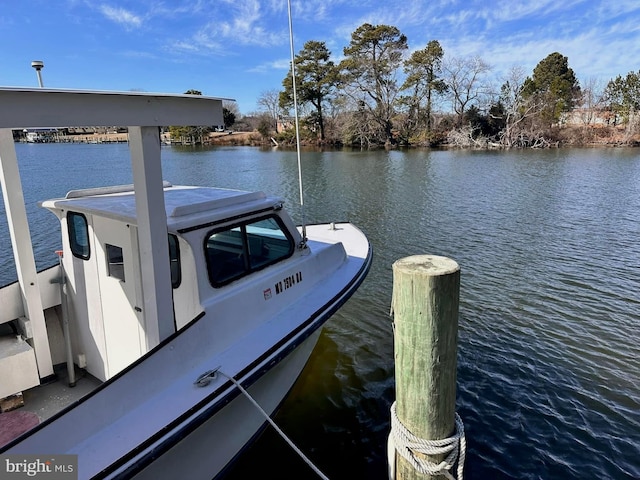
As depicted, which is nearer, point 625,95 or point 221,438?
point 221,438

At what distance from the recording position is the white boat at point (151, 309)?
279 centimetres

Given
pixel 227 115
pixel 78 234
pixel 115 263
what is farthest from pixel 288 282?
pixel 227 115

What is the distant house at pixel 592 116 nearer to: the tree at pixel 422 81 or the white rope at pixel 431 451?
the tree at pixel 422 81

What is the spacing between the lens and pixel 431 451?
3094mm

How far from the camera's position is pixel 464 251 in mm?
10875

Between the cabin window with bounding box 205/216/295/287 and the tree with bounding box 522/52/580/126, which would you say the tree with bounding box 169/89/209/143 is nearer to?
the tree with bounding box 522/52/580/126

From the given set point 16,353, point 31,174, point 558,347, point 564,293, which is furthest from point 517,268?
point 31,174

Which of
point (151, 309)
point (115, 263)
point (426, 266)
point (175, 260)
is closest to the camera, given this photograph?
point (426, 266)

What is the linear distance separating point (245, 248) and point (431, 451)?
2.43m

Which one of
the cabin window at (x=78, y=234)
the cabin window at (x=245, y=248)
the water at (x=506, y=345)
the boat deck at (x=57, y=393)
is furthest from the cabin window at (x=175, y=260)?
the water at (x=506, y=345)

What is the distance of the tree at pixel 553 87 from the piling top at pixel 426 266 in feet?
166

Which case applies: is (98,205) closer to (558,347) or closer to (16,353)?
(16,353)

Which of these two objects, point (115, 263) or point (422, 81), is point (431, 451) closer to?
point (115, 263)

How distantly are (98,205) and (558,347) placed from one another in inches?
254
